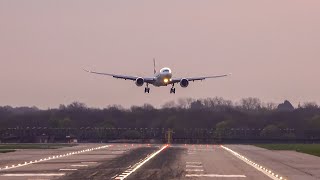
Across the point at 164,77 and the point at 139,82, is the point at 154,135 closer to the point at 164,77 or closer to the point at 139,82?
the point at 164,77

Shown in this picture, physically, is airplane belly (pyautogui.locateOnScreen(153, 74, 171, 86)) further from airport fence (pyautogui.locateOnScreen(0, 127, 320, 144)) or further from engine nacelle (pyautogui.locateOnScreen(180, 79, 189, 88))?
airport fence (pyautogui.locateOnScreen(0, 127, 320, 144))

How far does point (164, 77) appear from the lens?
91.8 metres

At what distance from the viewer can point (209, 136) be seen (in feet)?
500

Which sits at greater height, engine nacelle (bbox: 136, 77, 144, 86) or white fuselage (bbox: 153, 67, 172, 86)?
white fuselage (bbox: 153, 67, 172, 86)

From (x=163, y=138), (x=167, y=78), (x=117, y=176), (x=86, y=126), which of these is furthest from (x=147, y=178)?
(x=86, y=126)

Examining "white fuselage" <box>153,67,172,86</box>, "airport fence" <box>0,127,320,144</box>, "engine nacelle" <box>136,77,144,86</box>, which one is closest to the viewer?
"engine nacelle" <box>136,77,144,86</box>

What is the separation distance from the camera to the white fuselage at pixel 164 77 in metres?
91.7

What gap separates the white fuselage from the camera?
91688 millimetres

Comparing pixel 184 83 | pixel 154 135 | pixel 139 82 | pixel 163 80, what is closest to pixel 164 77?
pixel 163 80

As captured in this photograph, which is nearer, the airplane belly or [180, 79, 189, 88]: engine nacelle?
[180, 79, 189, 88]: engine nacelle

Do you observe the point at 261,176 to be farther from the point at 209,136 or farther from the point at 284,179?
the point at 209,136

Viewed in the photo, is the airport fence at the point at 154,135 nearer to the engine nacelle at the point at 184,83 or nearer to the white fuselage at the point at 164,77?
the white fuselage at the point at 164,77

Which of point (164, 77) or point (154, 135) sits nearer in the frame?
point (164, 77)

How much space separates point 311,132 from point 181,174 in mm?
110217
